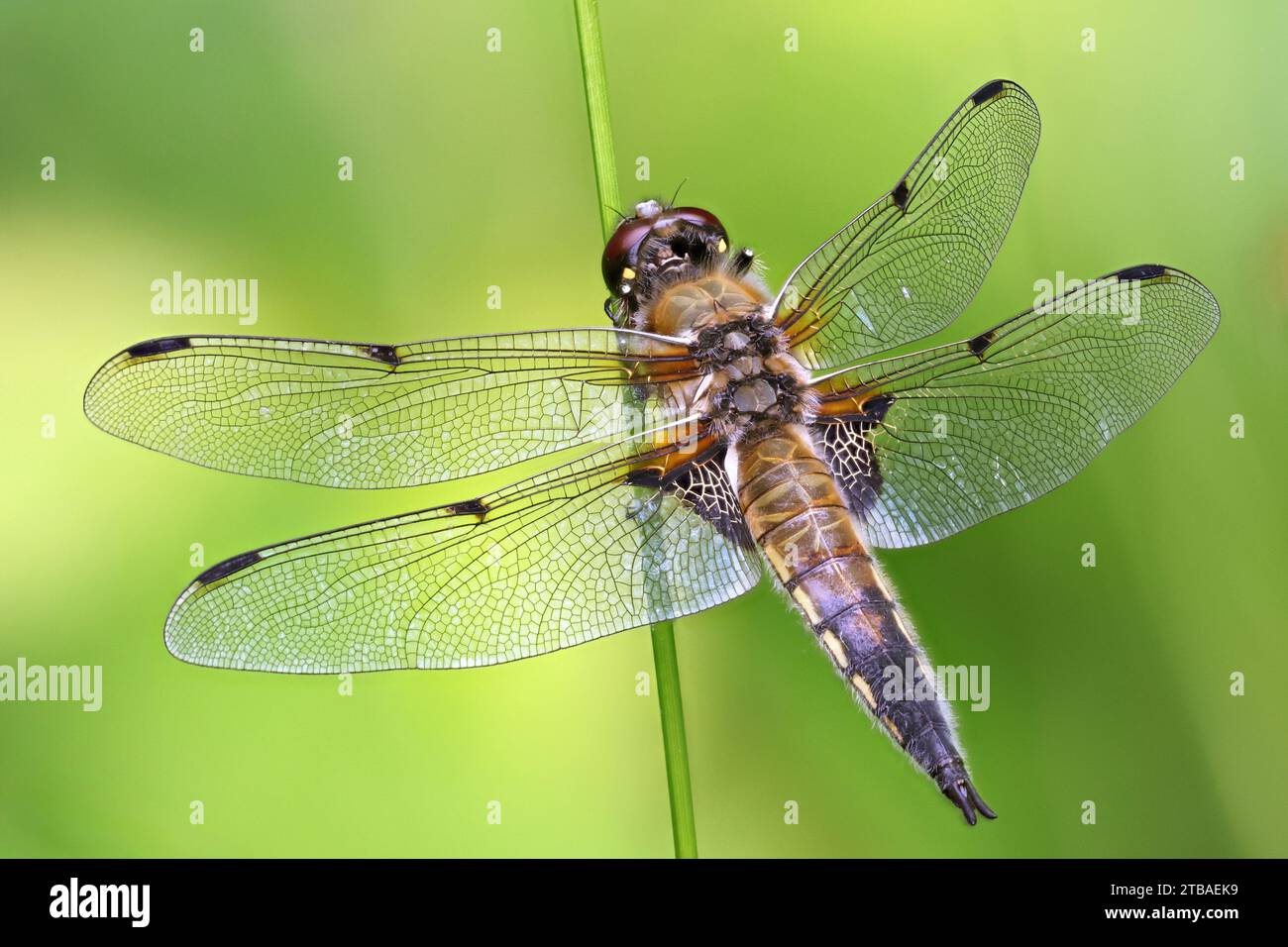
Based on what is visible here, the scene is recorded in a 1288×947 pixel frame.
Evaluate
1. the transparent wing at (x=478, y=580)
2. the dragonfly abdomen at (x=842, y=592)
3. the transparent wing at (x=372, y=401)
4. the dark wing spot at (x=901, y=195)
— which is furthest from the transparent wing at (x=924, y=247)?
the transparent wing at (x=478, y=580)

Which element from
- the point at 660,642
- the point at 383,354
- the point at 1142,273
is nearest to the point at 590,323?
→ the point at 383,354

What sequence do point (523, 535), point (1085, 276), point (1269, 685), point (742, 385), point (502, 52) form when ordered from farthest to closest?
point (502, 52) < point (1085, 276) < point (1269, 685) < point (742, 385) < point (523, 535)

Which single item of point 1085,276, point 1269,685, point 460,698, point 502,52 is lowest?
point 1269,685

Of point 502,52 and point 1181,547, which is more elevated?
point 502,52

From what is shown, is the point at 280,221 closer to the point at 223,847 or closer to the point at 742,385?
the point at 742,385

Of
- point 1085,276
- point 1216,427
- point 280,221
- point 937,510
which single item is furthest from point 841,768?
point 280,221

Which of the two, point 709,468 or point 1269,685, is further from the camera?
point 1269,685

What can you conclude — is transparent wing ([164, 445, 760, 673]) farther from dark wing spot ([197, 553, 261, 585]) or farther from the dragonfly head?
the dragonfly head
